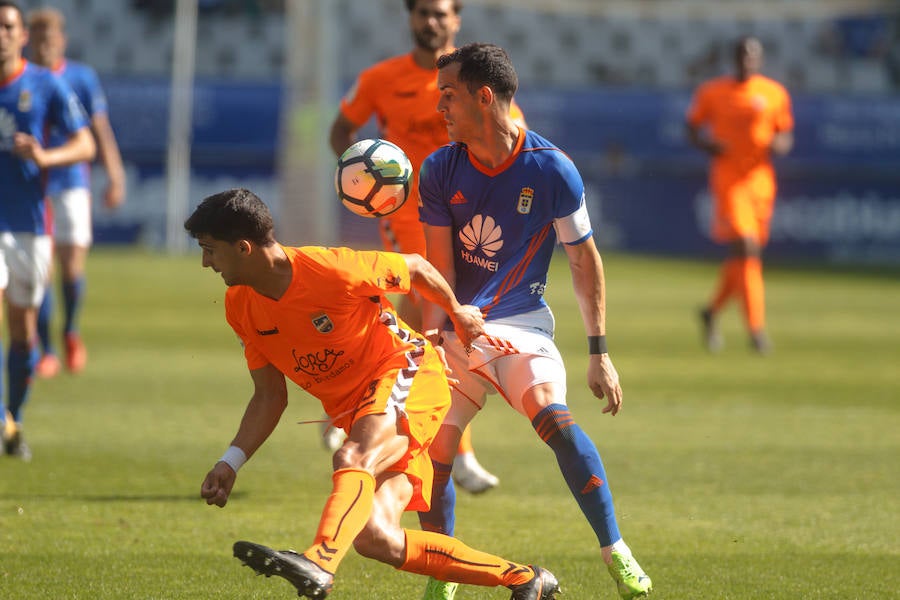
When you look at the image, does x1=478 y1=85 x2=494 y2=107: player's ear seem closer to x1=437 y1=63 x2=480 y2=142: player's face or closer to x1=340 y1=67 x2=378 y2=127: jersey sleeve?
x1=437 y1=63 x2=480 y2=142: player's face

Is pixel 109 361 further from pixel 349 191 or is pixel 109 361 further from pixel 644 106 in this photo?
pixel 644 106

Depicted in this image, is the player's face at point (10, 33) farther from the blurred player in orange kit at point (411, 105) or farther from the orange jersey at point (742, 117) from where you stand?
the orange jersey at point (742, 117)

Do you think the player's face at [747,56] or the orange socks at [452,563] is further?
the player's face at [747,56]

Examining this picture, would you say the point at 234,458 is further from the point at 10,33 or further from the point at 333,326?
the point at 10,33

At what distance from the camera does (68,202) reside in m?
10.4

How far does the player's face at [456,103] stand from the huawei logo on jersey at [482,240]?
1.11ft

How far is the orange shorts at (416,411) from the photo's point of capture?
4.32 meters

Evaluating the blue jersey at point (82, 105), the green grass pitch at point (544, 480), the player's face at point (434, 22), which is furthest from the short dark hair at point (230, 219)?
the blue jersey at point (82, 105)

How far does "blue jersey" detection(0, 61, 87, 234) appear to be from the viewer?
7.58 m

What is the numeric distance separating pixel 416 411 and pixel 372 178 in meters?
0.95

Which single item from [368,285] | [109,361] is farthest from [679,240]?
[368,285]

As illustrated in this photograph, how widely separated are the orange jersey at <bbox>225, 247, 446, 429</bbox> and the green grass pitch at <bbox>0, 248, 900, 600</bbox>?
0.84 metres

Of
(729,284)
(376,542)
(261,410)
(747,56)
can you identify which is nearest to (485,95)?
(261,410)

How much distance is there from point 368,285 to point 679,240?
810 inches
